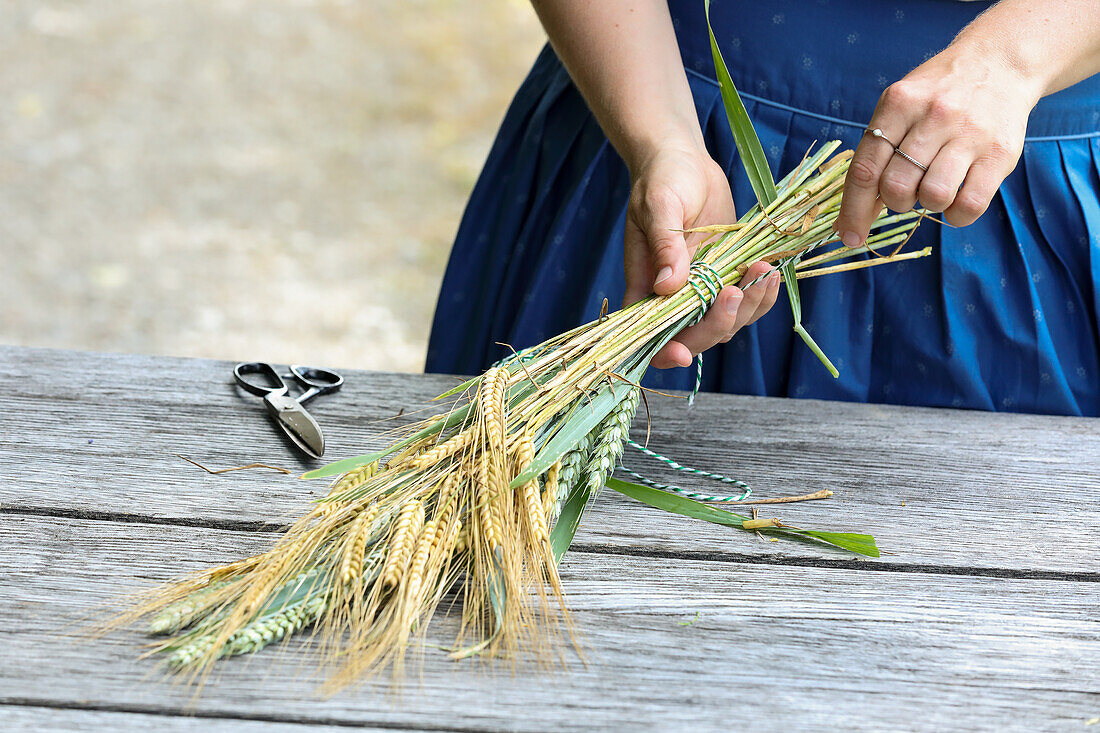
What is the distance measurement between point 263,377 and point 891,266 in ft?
2.46

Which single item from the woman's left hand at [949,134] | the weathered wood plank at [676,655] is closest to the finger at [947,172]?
the woman's left hand at [949,134]

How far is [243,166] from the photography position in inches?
182

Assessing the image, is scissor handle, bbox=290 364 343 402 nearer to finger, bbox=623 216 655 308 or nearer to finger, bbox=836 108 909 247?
finger, bbox=623 216 655 308

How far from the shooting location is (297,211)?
4414 mm

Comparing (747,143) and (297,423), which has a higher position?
(747,143)

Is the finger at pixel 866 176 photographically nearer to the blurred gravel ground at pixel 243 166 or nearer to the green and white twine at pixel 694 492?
the green and white twine at pixel 694 492

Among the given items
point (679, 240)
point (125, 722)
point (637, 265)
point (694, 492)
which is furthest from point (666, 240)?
point (125, 722)

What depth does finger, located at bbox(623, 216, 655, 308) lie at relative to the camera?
94 centimetres

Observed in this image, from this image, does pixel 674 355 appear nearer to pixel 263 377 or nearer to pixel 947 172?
pixel 947 172

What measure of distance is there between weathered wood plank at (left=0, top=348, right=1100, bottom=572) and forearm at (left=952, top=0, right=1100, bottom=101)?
1.12 ft

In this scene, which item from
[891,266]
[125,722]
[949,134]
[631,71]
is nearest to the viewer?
[125,722]

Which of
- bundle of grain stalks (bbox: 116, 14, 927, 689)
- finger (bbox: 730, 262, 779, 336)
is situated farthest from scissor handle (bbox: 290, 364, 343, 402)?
finger (bbox: 730, 262, 779, 336)

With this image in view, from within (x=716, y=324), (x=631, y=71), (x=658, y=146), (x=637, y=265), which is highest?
(x=631, y=71)

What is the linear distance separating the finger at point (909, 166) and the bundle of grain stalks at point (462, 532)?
0.22 meters
